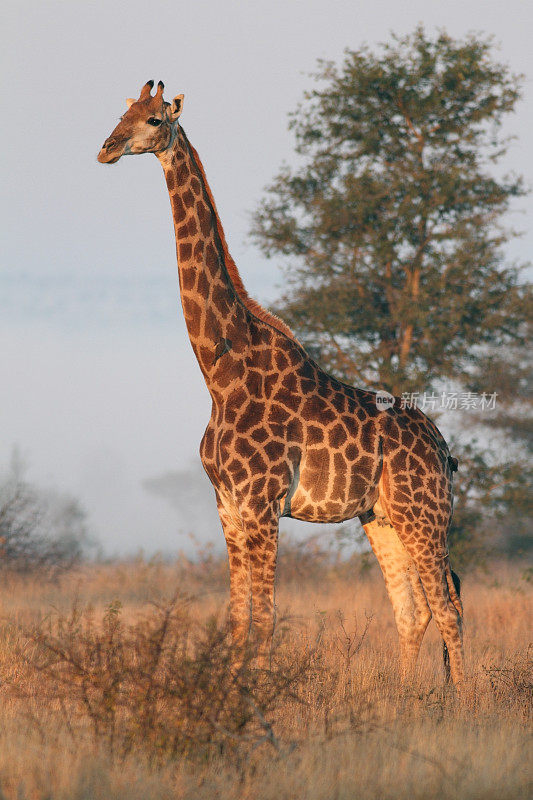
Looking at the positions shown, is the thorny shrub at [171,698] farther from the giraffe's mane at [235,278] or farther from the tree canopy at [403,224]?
the tree canopy at [403,224]

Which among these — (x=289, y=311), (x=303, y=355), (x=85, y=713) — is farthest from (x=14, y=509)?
(x=85, y=713)

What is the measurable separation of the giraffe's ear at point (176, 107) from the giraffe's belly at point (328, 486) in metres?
3.27

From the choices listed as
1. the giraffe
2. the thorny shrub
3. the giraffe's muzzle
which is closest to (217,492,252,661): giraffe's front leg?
the giraffe

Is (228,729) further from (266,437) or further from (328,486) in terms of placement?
(328,486)

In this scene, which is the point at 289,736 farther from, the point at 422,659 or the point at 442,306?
the point at 442,306

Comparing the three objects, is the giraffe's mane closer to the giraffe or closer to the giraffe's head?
the giraffe

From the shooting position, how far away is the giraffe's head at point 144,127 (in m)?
7.61

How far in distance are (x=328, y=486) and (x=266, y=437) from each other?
32.2 inches

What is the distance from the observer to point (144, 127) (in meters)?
7.82

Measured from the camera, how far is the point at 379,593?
1634 centimetres

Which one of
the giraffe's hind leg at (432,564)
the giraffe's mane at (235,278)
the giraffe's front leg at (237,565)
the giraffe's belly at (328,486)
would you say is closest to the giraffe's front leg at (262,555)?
the giraffe's front leg at (237,565)

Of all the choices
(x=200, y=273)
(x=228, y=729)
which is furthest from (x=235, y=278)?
(x=228, y=729)

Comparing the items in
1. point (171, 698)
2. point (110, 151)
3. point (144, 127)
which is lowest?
point (171, 698)

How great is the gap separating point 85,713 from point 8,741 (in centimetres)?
80
